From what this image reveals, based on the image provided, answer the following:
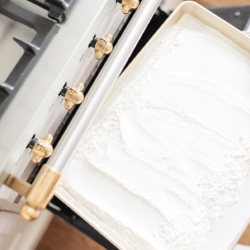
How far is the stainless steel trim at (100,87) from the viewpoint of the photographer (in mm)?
471

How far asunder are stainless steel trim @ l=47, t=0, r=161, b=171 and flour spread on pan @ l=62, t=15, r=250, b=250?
0.19 metres

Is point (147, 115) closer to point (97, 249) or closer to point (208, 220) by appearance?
point (208, 220)

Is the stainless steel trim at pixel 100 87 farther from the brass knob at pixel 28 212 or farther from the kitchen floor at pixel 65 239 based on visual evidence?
the kitchen floor at pixel 65 239

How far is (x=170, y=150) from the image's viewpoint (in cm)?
72

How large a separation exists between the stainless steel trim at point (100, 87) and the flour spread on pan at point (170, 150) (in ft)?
0.63

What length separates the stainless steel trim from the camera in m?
0.47

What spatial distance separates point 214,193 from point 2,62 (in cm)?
46

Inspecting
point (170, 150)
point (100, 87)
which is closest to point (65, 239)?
point (170, 150)

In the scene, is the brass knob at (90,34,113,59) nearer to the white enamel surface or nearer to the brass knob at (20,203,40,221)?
the white enamel surface

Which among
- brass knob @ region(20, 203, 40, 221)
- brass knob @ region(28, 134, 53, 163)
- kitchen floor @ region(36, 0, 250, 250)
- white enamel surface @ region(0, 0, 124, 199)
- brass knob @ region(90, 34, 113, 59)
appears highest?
brass knob @ region(90, 34, 113, 59)

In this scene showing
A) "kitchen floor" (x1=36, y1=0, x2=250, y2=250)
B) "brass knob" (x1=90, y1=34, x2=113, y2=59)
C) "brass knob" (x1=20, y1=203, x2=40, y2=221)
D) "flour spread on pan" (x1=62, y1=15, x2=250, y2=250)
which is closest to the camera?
"brass knob" (x1=20, y1=203, x2=40, y2=221)

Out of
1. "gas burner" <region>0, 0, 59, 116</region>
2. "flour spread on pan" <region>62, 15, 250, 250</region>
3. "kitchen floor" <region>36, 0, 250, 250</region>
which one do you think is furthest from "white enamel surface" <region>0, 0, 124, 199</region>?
"kitchen floor" <region>36, 0, 250, 250</region>

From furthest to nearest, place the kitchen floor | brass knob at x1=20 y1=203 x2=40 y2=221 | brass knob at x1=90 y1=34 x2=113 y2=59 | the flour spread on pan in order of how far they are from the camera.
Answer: the kitchen floor
the flour spread on pan
brass knob at x1=90 y1=34 x2=113 y2=59
brass knob at x1=20 y1=203 x2=40 y2=221

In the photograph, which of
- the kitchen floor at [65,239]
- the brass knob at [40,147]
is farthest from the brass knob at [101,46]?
the kitchen floor at [65,239]
